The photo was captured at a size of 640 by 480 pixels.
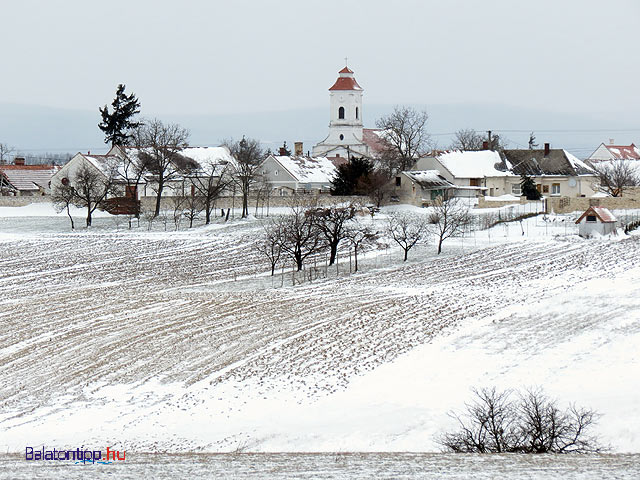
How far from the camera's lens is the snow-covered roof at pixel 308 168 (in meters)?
83.2

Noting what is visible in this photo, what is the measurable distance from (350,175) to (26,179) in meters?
31.9

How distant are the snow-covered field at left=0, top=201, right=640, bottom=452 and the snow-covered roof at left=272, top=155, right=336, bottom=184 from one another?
39383 millimetres

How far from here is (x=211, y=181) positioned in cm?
6744

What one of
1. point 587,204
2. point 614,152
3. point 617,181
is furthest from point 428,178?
point 614,152

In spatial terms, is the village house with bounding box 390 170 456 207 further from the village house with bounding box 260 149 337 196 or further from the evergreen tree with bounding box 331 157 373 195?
the village house with bounding box 260 149 337 196

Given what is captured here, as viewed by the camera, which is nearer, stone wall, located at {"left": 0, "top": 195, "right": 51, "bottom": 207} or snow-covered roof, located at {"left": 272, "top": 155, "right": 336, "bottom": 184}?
stone wall, located at {"left": 0, "top": 195, "right": 51, "bottom": 207}

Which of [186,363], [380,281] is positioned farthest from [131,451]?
[380,281]

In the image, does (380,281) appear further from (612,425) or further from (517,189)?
(517,189)

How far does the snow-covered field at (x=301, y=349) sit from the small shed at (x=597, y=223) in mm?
7191

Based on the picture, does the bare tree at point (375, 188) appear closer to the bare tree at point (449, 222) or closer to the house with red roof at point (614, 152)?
the bare tree at point (449, 222)

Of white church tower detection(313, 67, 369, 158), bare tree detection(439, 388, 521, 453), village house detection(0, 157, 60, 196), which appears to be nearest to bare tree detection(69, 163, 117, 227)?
village house detection(0, 157, 60, 196)

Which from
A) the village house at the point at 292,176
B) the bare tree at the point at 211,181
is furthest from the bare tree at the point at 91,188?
the village house at the point at 292,176

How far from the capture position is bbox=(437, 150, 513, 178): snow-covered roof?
265 ft

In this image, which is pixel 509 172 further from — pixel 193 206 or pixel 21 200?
pixel 21 200
